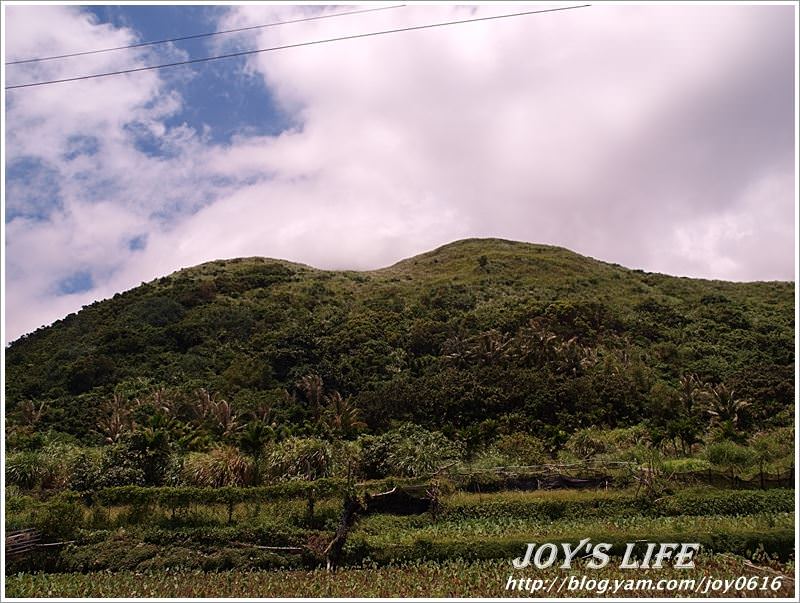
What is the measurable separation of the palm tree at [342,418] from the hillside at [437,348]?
4.49 feet

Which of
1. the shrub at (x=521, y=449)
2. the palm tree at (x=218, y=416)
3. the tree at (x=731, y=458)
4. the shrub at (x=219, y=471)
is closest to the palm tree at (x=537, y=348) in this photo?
the shrub at (x=521, y=449)

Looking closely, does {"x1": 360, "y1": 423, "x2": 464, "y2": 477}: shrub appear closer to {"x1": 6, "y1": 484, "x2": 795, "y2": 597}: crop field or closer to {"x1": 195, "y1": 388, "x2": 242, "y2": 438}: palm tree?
{"x1": 6, "y1": 484, "x2": 795, "y2": 597}: crop field

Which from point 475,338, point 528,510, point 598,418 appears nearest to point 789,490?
point 528,510

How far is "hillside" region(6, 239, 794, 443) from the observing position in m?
43.4

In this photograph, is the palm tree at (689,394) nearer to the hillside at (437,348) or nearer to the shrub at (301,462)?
the hillside at (437,348)

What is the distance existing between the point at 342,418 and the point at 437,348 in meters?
16.4

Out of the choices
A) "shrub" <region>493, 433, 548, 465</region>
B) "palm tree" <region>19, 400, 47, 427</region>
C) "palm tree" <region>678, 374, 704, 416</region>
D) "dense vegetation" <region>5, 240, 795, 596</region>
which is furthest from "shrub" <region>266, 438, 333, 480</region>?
"palm tree" <region>19, 400, 47, 427</region>

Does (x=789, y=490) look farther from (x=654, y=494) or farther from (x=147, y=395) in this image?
(x=147, y=395)

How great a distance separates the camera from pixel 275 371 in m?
54.9

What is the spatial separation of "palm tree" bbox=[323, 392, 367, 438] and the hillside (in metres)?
1.37

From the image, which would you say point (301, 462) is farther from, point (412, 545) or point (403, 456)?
point (412, 545)

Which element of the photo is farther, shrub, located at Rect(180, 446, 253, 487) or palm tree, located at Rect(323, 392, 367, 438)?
palm tree, located at Rect(323, 392, 367, 438)

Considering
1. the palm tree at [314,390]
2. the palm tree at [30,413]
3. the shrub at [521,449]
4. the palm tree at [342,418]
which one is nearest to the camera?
the shrub at [521,449]

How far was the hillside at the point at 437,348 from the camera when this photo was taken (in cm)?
4344
